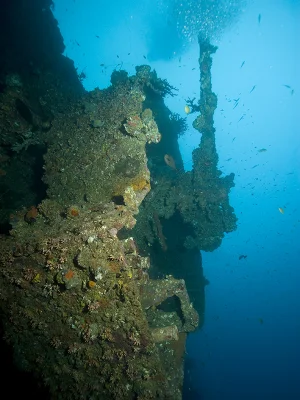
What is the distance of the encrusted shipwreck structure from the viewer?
4.34m

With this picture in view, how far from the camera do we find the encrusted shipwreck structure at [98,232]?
434 cm

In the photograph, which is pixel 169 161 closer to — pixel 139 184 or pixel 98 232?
pixel 139 184

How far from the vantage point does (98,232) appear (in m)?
4.94

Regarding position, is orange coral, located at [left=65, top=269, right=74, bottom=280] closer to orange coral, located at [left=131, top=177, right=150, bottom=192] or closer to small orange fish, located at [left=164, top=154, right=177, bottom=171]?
orange coral, located at [left=131, top=177, right=150, bottom=192]

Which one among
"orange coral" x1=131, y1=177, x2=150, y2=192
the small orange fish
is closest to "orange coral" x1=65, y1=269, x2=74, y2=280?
"orange coral" x1=131, y1=177, x2=150, y2=192

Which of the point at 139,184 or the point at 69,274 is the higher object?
Result: the point at 139,184

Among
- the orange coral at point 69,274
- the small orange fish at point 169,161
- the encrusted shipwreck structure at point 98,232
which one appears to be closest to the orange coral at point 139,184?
the encrusted shipwreck structure at point 98,232

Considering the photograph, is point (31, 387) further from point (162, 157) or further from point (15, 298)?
point (162, 157)

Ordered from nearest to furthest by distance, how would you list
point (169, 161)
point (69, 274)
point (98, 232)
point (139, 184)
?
point (69, 274)
point (98, 232)
point (139, 184)
point (169, 161)

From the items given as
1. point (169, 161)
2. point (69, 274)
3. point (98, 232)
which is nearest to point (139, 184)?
point (98, 232)

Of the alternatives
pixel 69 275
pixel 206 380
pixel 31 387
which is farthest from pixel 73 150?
pixel 206 380

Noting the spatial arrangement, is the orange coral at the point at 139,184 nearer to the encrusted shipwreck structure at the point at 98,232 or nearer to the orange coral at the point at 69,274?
the encrusted shipwreck structure at the point at 98,232

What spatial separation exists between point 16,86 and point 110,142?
4364 millimetres

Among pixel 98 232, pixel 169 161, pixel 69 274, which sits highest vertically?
pixel 169 161
